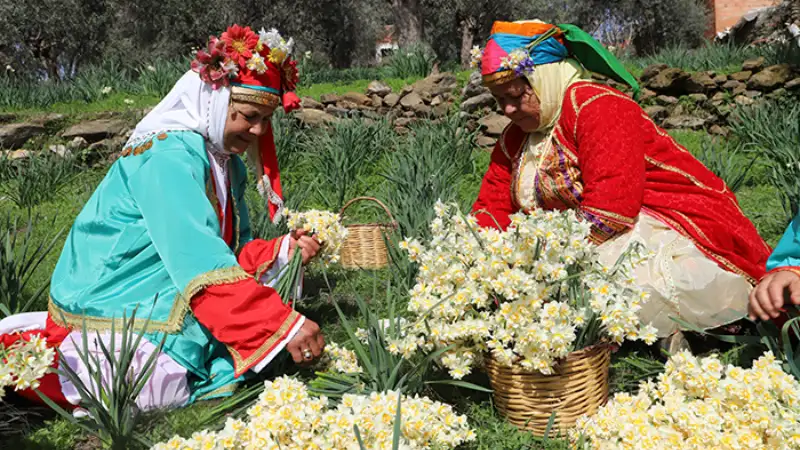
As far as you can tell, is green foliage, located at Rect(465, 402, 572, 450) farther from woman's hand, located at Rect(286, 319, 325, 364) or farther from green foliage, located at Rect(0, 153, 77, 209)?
green foliage, located at Rect(0, 153, 77, 209)

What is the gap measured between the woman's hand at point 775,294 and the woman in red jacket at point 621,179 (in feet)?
1.34

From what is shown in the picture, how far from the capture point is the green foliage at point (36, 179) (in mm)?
4703

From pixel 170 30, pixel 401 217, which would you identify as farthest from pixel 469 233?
pixel 170 30

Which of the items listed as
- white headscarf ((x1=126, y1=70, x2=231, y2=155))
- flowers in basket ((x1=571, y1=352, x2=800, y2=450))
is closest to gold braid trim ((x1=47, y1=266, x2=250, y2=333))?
white headscarf ((x1=126, y1=70, x2=231, y2=155))

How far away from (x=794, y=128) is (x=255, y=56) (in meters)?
3.85

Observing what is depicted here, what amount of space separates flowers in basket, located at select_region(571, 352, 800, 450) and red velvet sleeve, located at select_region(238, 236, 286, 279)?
1.31 meters

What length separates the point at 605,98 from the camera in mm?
2287

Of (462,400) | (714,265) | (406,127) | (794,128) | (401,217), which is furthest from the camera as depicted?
(406,127)

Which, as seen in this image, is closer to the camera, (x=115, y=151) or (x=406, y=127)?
(x=115, y=151)

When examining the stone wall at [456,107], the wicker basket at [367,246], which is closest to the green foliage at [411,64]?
the stone wall at [456,107]

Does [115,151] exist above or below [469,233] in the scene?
below

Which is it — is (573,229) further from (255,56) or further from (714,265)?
(255,56)

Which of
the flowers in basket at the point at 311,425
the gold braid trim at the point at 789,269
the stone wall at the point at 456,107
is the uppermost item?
the gold braid trim at the point at 789,269

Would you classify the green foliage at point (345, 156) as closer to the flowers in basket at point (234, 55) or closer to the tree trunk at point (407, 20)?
the flowers in basket at point (234, 55)
